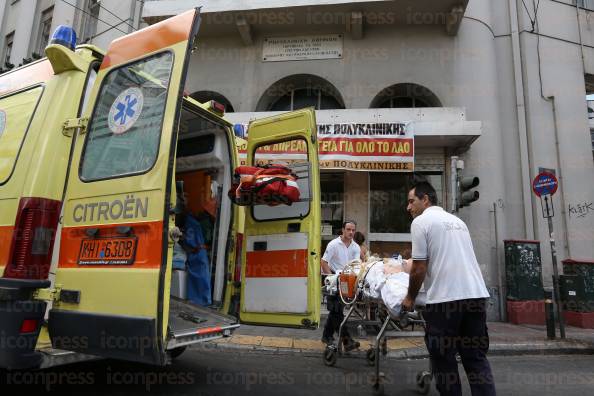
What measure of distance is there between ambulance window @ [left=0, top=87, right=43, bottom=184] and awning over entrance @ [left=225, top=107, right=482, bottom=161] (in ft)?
21.0

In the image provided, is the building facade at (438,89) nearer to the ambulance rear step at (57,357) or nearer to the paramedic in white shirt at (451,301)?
the paramedic in white shirt at (451,301)

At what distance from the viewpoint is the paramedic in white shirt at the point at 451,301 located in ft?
9.63

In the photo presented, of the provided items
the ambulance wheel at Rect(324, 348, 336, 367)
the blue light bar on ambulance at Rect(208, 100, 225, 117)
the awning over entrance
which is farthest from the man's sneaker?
the awning over entrance

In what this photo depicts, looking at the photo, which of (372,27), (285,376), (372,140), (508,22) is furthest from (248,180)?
(508,22)

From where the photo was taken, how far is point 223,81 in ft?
36.5

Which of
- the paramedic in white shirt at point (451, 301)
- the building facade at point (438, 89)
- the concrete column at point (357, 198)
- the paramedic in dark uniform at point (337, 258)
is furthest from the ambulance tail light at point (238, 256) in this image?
the concrete column at point (357, 198)

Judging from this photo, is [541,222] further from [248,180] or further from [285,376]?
[248,180]

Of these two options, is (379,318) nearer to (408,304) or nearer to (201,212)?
(408,304)

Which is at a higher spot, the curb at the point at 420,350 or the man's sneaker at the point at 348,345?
the man's sneaker at the point at 348,345

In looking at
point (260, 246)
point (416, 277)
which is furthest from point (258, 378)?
point (416, 277)

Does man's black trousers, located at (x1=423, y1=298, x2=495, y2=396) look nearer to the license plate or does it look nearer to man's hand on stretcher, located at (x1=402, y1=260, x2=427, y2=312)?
man's hand on stretcher, located at (x1=402, y1=260, x2=427, y2=312)

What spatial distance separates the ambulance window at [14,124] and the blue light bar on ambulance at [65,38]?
367mm

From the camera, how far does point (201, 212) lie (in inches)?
187

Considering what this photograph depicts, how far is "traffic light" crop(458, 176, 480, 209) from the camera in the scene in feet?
22.0
